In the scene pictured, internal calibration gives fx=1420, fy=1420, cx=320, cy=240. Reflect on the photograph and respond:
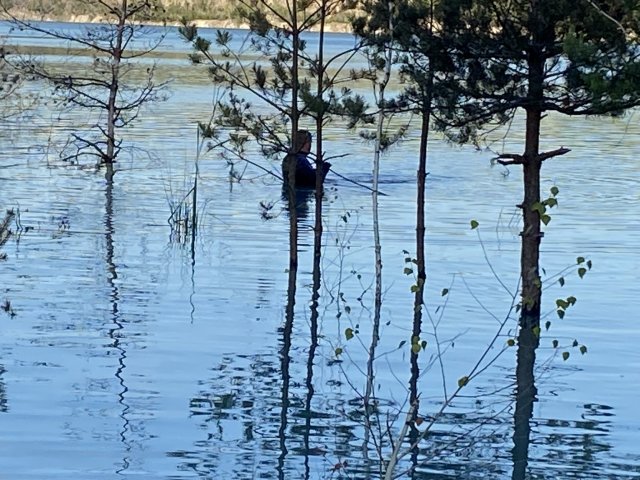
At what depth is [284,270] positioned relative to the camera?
1720cm

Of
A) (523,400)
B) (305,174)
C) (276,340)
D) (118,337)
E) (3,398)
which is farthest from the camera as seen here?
(305,174)

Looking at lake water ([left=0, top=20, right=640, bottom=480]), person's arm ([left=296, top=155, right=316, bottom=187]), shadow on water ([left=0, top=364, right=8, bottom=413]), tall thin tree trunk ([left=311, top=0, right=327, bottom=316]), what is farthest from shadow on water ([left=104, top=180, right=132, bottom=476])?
person's arm ([left=296, top=155, right=316, bottom=187])

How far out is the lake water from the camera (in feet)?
31.7

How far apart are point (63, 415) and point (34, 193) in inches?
590

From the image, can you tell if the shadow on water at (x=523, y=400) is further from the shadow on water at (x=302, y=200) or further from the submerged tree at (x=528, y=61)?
the shadow on water at (x=302, y=200)

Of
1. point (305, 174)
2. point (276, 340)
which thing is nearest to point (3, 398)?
point (276, 340)

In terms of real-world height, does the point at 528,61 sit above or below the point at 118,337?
above

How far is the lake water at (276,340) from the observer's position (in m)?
9.67

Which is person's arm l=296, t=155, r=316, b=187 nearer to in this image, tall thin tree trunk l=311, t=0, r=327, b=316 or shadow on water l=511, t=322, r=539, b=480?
tall thin tree trunk l=311, t=0, r=327, b=316

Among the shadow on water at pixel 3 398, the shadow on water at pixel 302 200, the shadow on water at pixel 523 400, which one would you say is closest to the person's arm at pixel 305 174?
A: the shadow on water at pixel 302 200

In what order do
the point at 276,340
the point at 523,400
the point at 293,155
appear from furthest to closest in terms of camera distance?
the point at 293,155 < the point at 276,340 < the point at 523,400

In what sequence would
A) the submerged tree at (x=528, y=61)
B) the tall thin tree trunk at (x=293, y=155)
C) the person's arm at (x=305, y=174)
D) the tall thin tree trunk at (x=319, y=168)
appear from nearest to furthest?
the submerged tree at (x=528, y=61) < the tall thin tree trunk at (x=319, y=168) < the tall thin tree trunk at (x=293, y=155) < the person's arm at (x=305, y=174)

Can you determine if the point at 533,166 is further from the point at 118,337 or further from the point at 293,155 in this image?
the point at 118,337

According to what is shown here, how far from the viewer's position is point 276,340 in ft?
44.3
